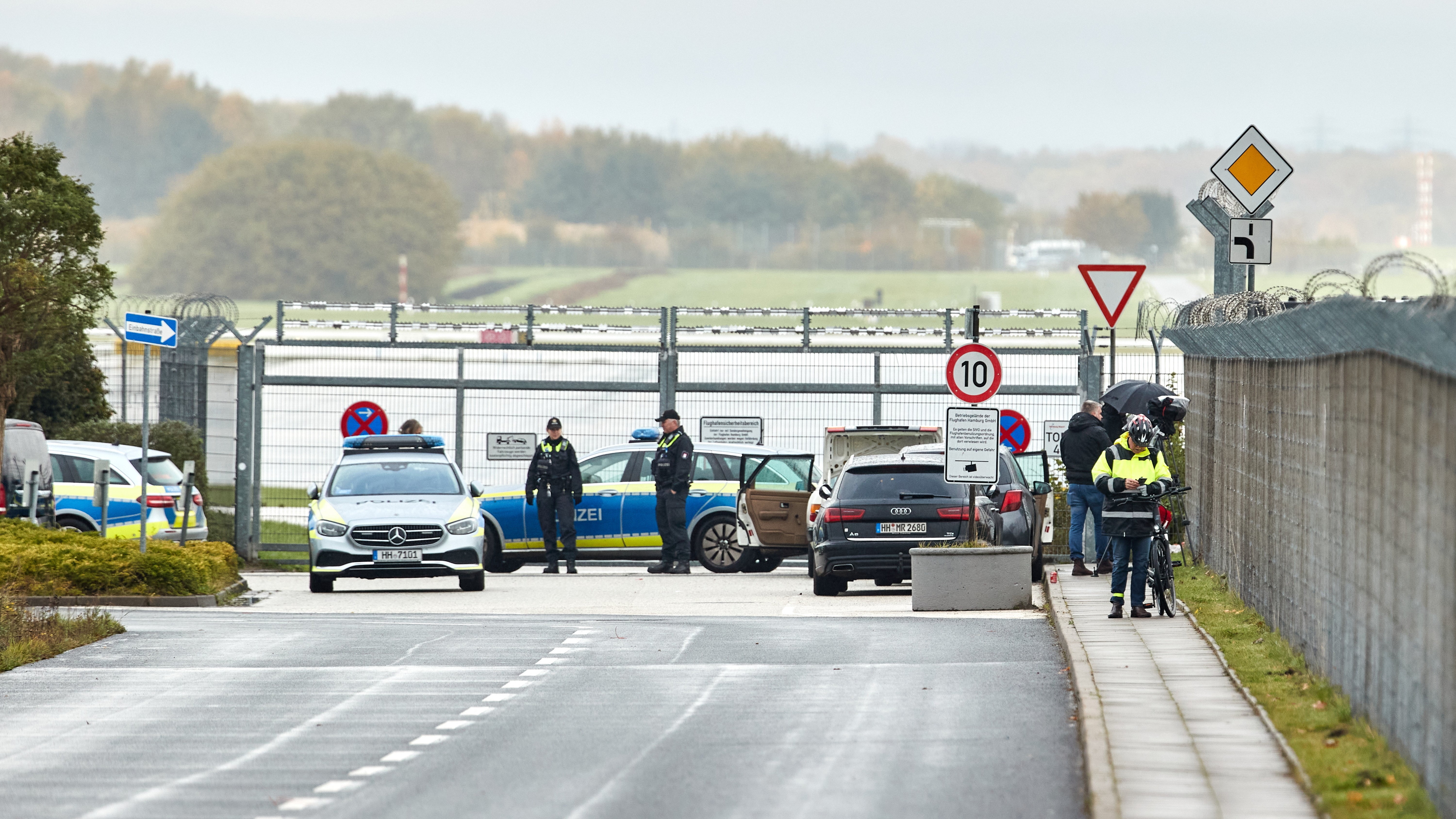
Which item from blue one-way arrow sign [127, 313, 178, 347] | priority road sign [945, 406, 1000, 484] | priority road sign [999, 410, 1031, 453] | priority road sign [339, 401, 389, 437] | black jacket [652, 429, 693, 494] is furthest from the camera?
priority road sign [339, 401, 389, 437]

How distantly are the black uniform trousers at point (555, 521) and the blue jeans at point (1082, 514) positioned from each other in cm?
576

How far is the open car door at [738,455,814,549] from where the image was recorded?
22.6m

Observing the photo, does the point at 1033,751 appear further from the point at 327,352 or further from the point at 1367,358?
the point at 327,352

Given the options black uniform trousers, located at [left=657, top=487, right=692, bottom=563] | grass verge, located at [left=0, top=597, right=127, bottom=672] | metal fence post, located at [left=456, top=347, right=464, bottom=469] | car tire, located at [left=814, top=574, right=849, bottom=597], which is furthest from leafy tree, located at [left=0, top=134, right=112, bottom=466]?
car tire, located at [left=814, top=574, right=849, bottom=597]

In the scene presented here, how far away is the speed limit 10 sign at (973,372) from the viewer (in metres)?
19.0

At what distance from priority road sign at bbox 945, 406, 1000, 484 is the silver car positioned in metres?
5.24

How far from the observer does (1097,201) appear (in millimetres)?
164000

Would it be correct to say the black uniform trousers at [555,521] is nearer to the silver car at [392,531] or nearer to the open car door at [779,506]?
the silver car at [392,531]

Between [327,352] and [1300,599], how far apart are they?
127 ft

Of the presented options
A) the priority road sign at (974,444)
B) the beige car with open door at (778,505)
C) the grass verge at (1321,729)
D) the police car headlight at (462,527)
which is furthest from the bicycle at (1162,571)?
the police car headlight at (462,527)

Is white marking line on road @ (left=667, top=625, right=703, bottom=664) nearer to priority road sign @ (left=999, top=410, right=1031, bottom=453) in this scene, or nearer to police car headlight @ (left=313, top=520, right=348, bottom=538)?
police car headlight @ (left=313, top=520, right=348, bottom=538)

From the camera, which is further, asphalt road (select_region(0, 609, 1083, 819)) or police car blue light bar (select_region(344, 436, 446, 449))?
police car blue light bar (select_region(344, 436, 446, 449))

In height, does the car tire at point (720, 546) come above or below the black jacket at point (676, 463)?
below

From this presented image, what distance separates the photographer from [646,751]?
10.1m
